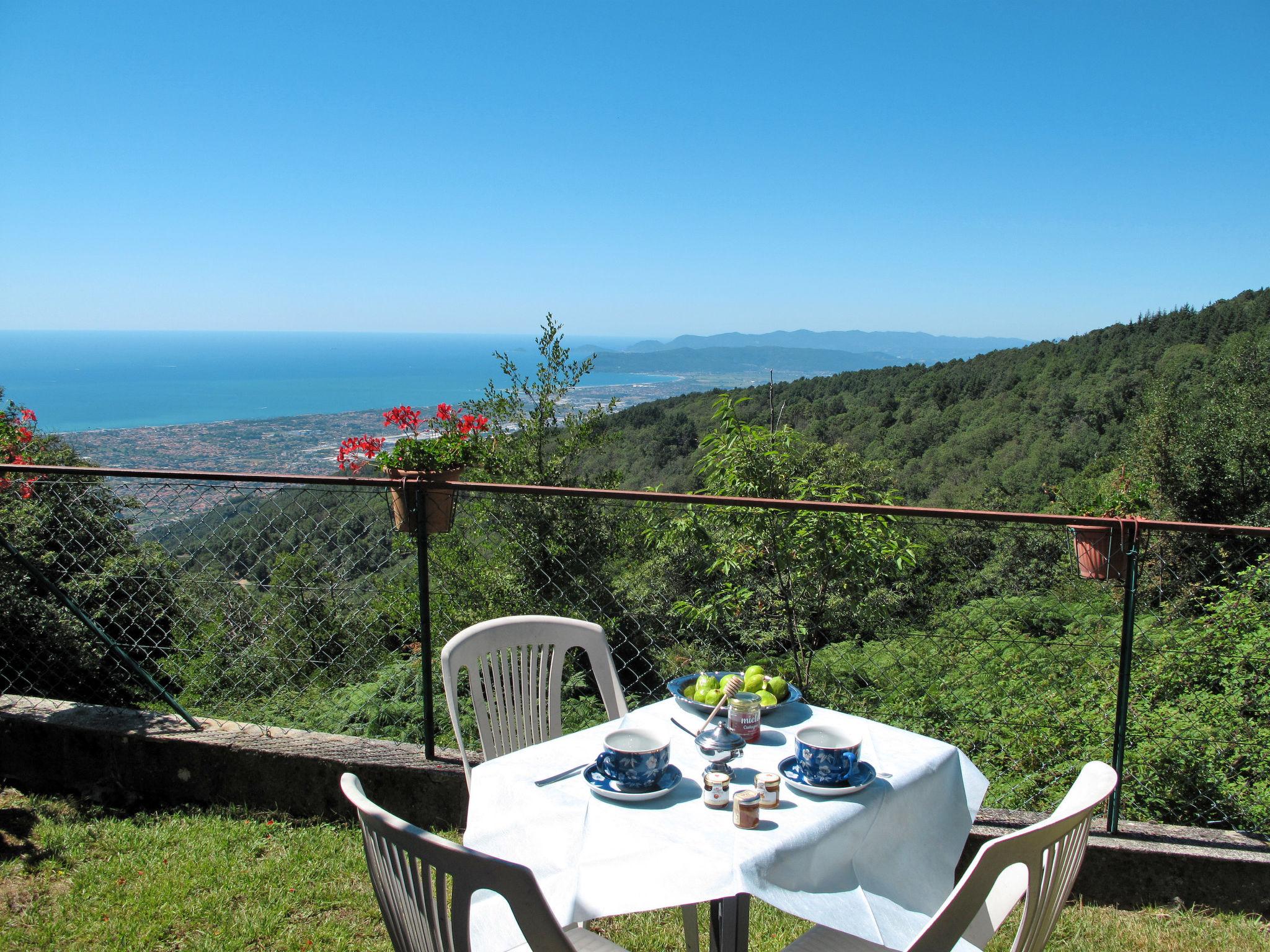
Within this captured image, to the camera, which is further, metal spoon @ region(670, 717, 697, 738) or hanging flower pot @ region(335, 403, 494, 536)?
hanging flower pot @ region(335, 403, 494, 536)

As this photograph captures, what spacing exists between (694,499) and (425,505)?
3.15ft

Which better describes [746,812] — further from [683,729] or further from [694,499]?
[694,499]

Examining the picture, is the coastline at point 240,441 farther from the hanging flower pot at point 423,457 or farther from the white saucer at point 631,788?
the white saucer at point 631,788

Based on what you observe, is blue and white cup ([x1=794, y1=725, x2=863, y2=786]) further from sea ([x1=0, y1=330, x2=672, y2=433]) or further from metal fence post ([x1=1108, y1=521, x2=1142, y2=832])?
sea ([x1=0, y1=330, x2=672, y2=433])

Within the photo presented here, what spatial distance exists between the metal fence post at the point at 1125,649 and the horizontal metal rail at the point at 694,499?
4 centimetres

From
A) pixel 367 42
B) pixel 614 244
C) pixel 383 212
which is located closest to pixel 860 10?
pixel 367 42

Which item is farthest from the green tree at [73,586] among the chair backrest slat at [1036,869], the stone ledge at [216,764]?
the chair backrest slat at [1036,869]

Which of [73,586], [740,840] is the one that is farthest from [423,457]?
[73,586]

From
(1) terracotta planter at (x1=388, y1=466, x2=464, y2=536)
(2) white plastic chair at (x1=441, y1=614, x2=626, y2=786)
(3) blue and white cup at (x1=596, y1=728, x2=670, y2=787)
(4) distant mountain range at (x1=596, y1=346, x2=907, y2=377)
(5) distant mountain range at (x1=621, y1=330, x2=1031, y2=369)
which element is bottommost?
(2) white plastic chair at (x1=441, y1=614, x2=626, y2=786)

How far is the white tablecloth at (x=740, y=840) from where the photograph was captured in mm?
1208

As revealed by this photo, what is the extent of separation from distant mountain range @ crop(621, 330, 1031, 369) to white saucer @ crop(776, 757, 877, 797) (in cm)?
4124

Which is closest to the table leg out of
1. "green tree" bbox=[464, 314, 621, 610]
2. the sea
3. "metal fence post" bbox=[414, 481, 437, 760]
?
"metal fence post" bbox=[414, 481, 437, 760]

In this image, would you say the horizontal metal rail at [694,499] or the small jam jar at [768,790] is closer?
the small jam jar at [768,790]

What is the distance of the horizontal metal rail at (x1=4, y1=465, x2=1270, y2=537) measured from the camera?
7.00 ft
